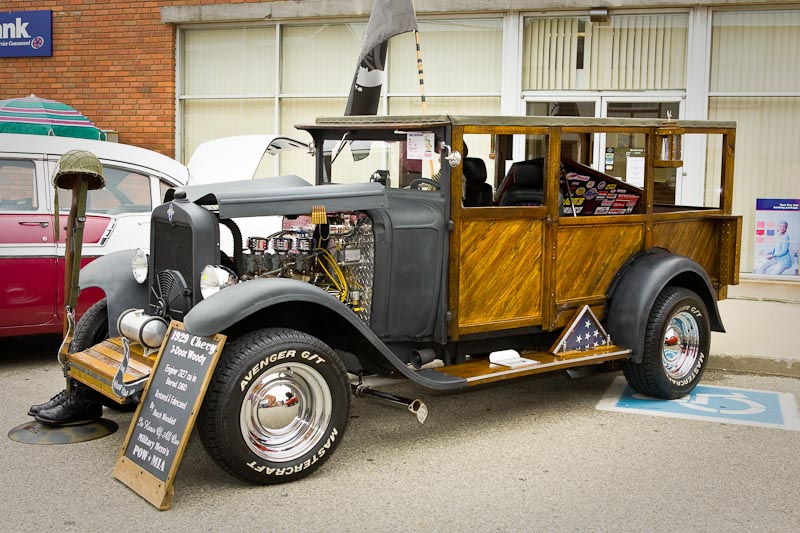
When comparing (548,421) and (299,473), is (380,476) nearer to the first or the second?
(299,473)

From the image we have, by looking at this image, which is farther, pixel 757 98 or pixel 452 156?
pixel 757 98

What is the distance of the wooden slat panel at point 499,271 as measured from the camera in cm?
556

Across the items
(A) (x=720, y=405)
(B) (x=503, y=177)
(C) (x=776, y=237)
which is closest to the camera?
(A) (x=720, y=405)

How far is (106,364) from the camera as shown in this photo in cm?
499

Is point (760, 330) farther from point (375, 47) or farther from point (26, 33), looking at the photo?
point (26, 33)

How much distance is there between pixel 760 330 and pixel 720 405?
2480 mm

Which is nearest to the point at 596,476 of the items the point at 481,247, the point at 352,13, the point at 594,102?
the point at 481,247

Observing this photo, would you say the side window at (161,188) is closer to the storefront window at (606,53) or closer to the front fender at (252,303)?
the front fender at (252,303)

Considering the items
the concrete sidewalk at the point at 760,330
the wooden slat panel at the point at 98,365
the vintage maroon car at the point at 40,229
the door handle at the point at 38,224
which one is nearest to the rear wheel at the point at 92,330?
the wooden slat panel at the point at 98,365

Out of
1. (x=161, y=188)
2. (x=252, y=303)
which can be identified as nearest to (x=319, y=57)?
(x=161, y=188)

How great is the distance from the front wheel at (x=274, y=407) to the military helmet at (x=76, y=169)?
1306 millimetres

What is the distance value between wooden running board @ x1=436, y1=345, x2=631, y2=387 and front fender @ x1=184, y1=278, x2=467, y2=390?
73cm

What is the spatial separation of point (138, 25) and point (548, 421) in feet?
30.1

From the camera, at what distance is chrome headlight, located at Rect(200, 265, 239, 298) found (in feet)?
15.9
